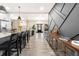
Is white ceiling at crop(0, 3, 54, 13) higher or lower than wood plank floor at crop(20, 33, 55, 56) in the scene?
higher

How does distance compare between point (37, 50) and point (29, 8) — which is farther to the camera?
point (29, 8)

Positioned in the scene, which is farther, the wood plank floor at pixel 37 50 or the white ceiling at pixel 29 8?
the white ceiling at pixel 29 8

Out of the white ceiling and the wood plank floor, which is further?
the white ceiling

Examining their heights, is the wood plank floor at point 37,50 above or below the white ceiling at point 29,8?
below

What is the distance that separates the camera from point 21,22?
7.06 metres

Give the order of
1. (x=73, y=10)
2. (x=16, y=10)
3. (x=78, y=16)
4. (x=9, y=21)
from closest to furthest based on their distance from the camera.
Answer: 1. (x=78, y=16)
2. (x=73, y=10)
3. (x=9, y=21)
4. (x=16, y=10)

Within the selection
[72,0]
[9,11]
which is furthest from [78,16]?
[9,11]

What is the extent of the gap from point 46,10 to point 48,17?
0.68m

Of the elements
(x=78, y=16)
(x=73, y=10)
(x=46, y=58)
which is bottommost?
(x=46, y=58)

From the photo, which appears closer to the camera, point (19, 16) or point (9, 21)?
point (9, 21)

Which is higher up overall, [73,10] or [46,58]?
→ [73,10]

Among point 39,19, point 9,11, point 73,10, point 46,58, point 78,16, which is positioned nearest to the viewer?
point 46,58

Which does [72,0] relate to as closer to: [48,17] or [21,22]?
[21,22]

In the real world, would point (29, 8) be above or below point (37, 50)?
above
